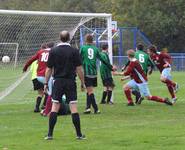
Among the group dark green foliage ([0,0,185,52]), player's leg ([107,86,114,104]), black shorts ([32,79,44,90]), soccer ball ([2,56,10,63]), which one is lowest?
player's leg ([107,86,114,104])

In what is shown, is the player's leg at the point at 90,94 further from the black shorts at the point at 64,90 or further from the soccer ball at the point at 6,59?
the soccer ball at the point at 6,59

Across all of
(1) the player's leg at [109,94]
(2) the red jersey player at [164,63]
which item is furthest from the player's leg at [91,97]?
(2) the red jersey player at [164,63]

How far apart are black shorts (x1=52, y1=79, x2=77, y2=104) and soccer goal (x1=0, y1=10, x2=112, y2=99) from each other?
275 inches

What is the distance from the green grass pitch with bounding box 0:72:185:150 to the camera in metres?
11.6

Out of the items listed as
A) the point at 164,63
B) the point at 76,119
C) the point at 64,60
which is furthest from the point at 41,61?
the point at 76,119

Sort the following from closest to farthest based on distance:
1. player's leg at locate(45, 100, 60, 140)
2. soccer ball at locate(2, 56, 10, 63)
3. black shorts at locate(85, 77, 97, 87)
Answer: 1. player's leg at locate(45, 100, 60, 140)
2. black shorts at locate(85, 77, 97, 87)
3. soccer ball at locate(2, 56, 10, 63)

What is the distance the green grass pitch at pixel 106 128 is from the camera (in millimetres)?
11594

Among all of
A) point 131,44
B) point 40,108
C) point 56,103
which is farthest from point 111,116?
point 131,44

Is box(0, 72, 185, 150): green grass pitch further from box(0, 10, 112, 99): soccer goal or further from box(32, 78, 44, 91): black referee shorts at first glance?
box(0, 10, 112, 99): soccer goal

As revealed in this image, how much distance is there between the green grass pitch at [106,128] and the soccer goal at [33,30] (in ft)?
8.24

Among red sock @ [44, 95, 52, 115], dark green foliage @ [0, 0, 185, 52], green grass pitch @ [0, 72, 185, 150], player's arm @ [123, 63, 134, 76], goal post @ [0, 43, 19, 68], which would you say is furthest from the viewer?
dark green foliage @ [0, 0, 185, 52]

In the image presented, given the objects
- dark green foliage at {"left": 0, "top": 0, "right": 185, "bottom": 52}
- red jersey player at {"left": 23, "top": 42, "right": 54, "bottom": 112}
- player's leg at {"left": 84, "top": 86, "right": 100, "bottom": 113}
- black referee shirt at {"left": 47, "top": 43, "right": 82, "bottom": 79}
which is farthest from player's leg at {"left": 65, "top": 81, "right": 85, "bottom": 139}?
dark green foliage at {"left": 0, "top": 0, "right": 185, "bottom": 52}

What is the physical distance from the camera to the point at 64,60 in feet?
40.7

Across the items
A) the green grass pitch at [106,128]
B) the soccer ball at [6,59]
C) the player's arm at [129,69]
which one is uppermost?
the soccer ball at [6,59]
